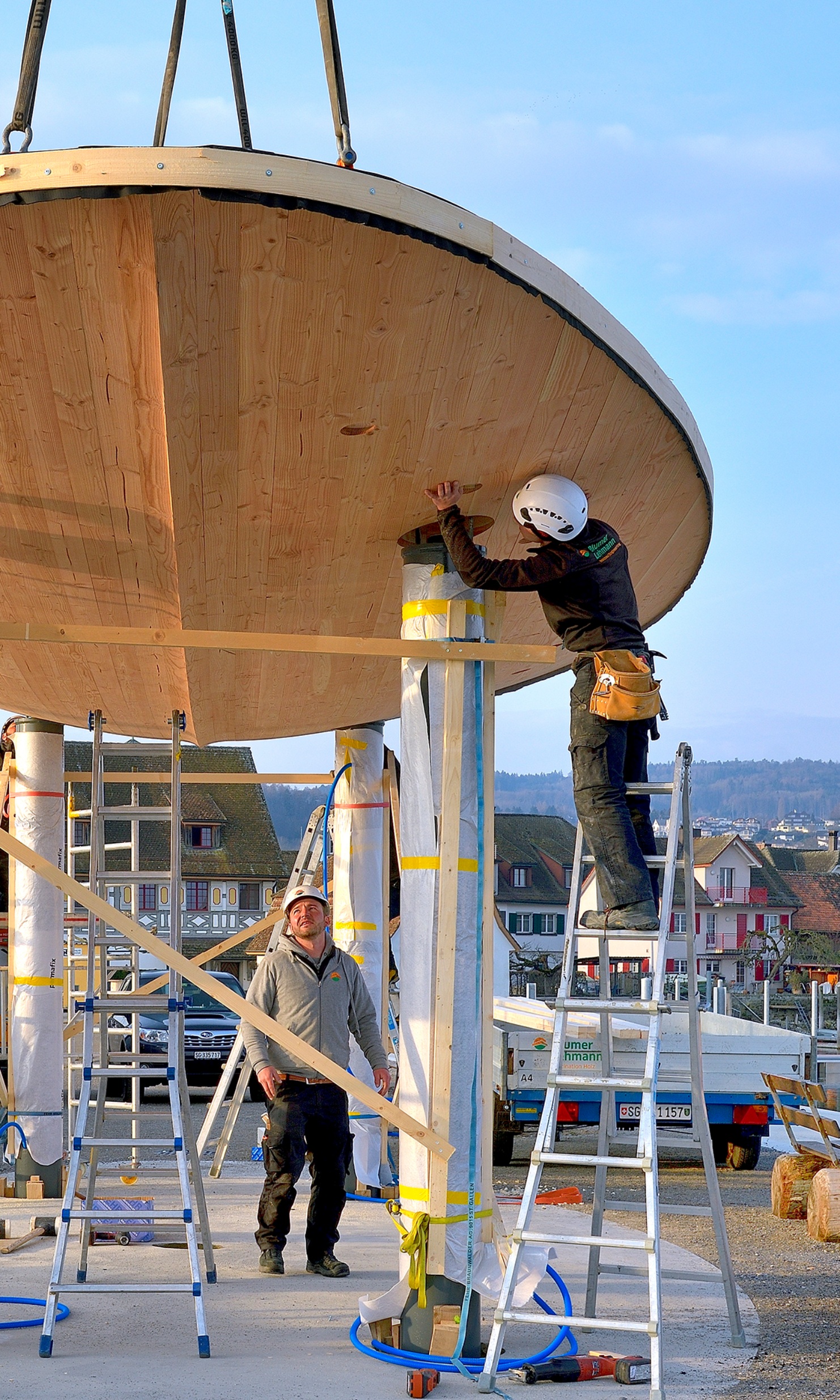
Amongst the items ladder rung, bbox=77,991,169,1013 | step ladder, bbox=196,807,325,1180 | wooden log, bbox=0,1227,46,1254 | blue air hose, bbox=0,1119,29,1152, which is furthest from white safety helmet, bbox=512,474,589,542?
blue air hose, bbox=0,1119,29,1152

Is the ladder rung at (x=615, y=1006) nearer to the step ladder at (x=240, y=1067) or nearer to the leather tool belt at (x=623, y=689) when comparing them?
the leather tool belt at (x=623, y=689)

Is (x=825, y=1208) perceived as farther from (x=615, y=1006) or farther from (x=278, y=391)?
(x=278, y=391)

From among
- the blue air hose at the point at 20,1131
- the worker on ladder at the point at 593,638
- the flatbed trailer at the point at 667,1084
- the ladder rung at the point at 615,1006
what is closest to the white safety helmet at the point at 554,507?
the worker on ladder at the point at 593,638

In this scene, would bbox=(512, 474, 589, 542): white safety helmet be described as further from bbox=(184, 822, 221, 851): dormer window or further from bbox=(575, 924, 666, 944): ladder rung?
bbox=(184, 822, 221, 851): dormer window

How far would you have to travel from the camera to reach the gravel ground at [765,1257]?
209 inches

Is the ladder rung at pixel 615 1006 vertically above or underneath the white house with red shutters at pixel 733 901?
above

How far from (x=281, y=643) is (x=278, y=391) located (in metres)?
1.09

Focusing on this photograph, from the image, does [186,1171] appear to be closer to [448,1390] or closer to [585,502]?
[448,1390]

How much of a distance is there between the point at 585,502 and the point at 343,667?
325cm

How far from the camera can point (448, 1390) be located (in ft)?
15.9

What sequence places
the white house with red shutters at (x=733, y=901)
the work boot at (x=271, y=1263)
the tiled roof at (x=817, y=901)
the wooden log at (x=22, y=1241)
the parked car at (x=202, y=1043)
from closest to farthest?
the work boot at (x=271, y=1263) → the wooden log at (x=22, y=1241) → the parked car at (x=202, y=1043) → the white house with red shutters at (x=733, y=901) → the tiled roof at (x=817, y=901)

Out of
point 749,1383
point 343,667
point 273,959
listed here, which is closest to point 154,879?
point 273,959

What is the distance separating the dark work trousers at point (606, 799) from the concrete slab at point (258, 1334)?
1800mm

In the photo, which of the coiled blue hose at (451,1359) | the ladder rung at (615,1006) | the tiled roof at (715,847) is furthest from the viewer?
the tiled roof at (715,847)
